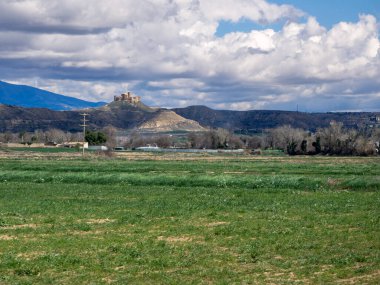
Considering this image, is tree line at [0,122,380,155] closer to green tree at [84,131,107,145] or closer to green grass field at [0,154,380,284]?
green tree at [84,131,107,145]

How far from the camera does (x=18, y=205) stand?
104ft

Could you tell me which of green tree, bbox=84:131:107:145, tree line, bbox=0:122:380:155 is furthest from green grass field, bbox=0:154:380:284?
green tree, bbox=84:131:107:145

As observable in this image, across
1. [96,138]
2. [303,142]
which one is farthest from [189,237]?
[96,138]

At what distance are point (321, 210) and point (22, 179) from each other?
110ft

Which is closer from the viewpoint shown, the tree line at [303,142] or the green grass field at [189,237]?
the green grass field at [189,237]

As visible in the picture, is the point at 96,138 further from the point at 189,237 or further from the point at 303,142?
the point at 189,237

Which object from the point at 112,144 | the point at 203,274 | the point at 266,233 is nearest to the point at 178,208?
the point at 266,233

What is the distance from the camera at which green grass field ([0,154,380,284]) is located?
15930 mm

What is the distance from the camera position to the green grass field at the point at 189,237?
15.9m

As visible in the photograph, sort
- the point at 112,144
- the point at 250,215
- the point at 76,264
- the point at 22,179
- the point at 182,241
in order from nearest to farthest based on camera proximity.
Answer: the point at 76,264, the point at 182,241, the point at 250,215, the point at 22,179, the point at 112,144

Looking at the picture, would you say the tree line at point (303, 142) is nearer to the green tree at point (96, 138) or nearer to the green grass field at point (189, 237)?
the green tree at point (96, 138)

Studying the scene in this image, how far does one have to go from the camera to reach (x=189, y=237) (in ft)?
71.5

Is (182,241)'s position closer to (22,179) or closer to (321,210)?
(321,210)

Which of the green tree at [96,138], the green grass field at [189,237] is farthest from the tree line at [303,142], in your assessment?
the green grass field at [189,237]
